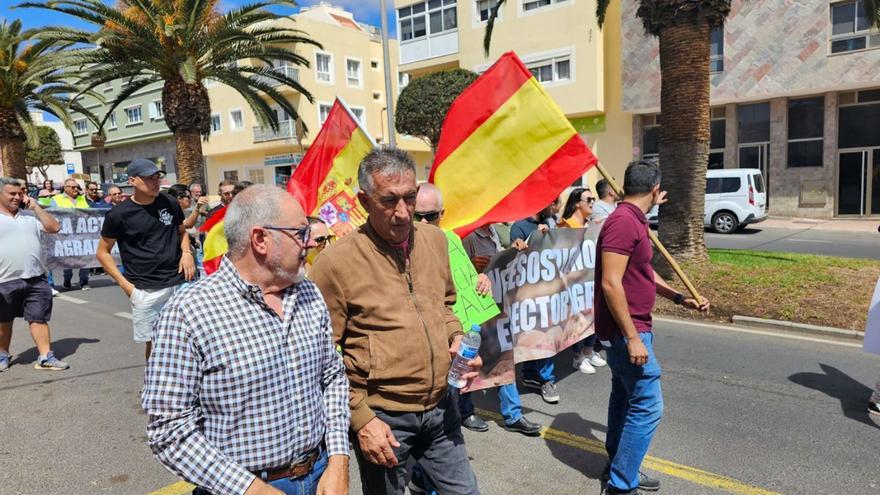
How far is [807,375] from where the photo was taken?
17.8 feet

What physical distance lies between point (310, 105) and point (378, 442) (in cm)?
3562

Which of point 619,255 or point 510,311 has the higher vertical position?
point 619,255

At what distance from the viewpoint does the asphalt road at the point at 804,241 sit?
44.7 feet

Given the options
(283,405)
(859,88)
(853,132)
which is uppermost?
(859,88)

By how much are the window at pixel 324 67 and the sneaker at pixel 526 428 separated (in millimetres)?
35131

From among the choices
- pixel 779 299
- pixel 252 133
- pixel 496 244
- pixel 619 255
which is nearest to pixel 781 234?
pixel 779 299

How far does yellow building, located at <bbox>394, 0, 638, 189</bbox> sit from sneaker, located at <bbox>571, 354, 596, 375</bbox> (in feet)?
63.0

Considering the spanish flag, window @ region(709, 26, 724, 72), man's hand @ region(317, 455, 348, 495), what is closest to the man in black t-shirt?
the spanish flag

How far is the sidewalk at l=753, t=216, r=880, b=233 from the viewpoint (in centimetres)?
1839

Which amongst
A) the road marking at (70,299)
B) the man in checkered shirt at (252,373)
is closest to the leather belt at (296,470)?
the man in checkered shirt at (252,373)

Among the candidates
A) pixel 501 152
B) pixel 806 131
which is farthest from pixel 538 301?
pixel 806 131

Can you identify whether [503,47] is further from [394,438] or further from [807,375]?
[394,438]

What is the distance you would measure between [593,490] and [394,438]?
184 cm

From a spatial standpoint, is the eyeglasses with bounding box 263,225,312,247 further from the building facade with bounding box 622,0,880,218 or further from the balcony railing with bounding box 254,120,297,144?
the balcony railing with bounding box 254,120,297,144
